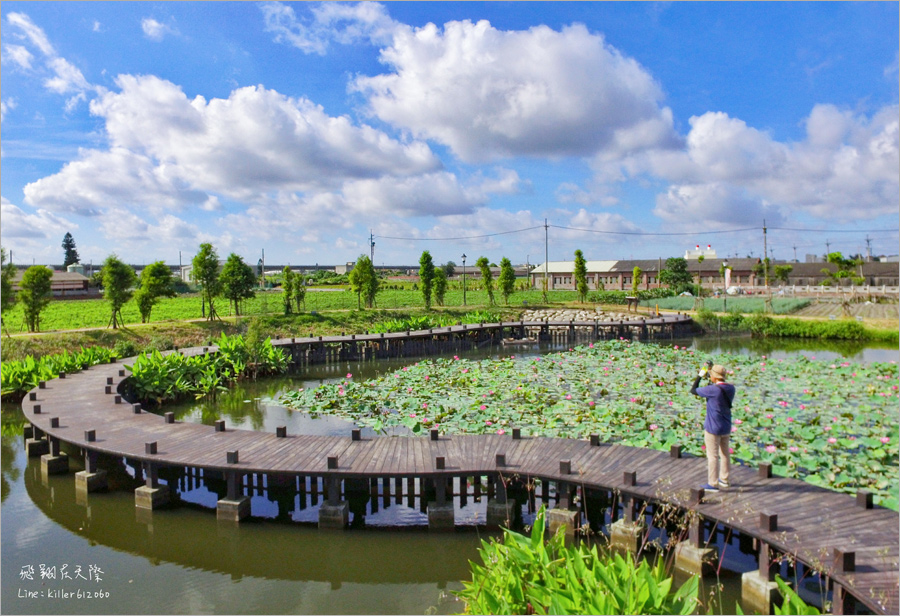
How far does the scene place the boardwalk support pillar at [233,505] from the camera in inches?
342

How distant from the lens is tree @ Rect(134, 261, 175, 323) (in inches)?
1098

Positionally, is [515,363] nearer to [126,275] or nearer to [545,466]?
[545,466]

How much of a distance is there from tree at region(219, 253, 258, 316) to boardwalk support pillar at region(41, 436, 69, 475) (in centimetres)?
2087

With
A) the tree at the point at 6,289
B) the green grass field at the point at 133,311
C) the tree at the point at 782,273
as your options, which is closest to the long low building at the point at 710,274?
the tree at the point at 782,273

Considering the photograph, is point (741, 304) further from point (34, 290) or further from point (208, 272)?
point (34, 290)

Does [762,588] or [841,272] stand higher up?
[841,272]

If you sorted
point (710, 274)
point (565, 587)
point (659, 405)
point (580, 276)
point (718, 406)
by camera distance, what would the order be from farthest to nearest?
point (710, 274) → point (580, 276) → point (659, 405) → point (718, 406) → point (565, 587)

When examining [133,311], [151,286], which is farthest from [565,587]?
[133,311]

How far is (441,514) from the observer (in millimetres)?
8391

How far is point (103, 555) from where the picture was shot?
773cm

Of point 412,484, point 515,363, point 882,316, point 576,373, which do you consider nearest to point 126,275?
point 515,363

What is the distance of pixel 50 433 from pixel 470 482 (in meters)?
7.46

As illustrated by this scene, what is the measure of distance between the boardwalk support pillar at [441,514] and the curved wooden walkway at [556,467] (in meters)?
A: 0.19

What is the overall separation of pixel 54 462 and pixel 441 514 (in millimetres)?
7479
